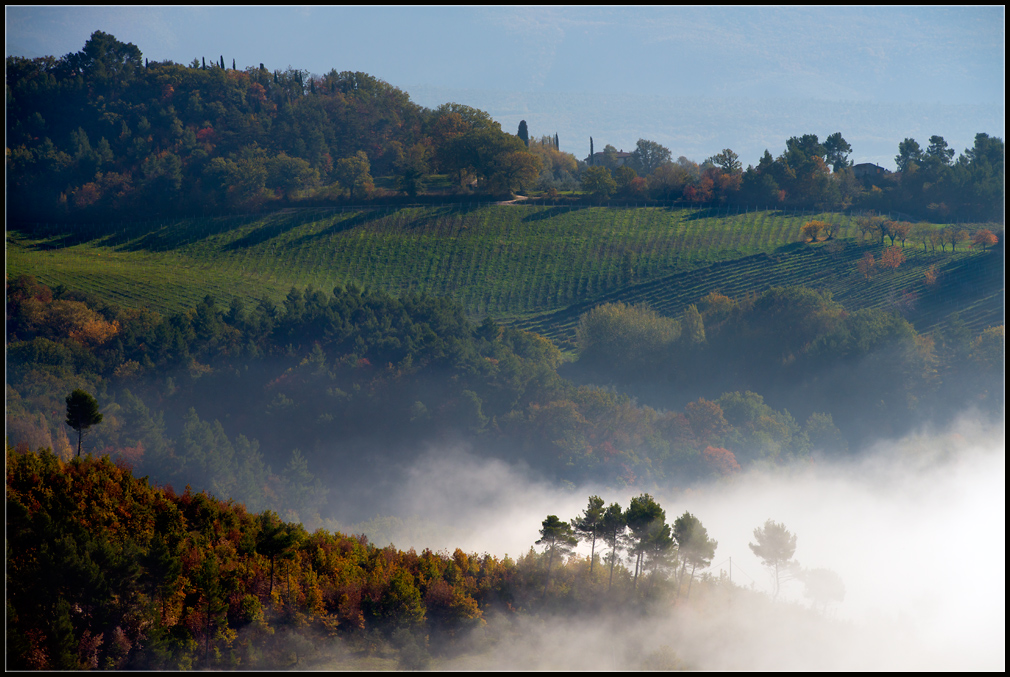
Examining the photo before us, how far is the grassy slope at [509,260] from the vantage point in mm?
96500

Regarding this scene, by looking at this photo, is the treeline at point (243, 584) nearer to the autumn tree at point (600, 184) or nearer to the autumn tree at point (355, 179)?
the autumn tree at point (600, 184)

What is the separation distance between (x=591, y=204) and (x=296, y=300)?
55.3 m

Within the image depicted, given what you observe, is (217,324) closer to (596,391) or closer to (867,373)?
(596,391)

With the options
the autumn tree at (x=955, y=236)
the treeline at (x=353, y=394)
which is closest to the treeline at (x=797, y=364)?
the treeline at (x=353, y=394)

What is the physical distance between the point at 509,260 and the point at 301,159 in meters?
49.3

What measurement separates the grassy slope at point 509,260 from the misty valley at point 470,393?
0.62 m

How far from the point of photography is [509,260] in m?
105

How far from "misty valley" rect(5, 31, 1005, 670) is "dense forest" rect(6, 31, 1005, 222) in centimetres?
68

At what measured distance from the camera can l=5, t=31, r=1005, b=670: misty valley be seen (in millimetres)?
26859

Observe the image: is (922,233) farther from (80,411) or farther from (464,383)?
(80,411)

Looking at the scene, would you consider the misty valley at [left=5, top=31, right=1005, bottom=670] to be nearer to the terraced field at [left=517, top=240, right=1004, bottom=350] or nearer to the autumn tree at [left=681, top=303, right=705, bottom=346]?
the terraced field at [left=517, top=240, right=1004, bottom=350]

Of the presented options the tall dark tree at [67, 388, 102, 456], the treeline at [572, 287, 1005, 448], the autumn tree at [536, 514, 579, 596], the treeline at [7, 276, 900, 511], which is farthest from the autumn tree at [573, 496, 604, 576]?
the treeline at [572, 287, 1005, 448]

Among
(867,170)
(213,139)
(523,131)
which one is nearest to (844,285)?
(867,170)

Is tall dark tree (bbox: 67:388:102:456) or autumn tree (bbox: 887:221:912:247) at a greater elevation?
autumn tree (bbox: 887:221:912:247)
